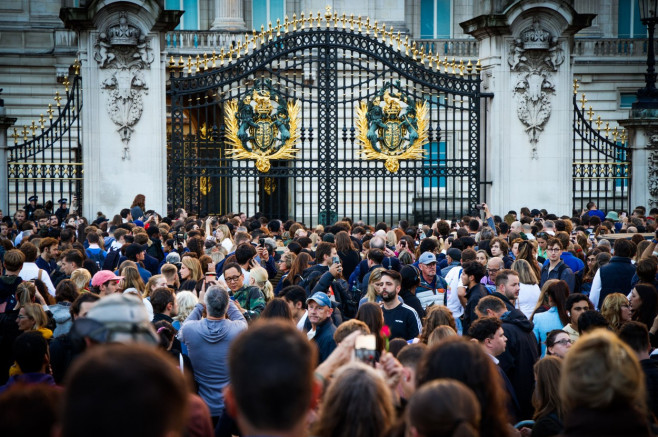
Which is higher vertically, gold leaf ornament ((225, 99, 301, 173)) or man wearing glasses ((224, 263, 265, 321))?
gold leaf ornament ((225, 99, 301, 173))

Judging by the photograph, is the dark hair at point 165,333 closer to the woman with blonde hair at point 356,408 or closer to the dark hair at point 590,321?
the woman with blonde hair at point 356,408

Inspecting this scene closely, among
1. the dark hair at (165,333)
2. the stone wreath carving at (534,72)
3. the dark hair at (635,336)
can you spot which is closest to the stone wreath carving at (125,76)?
the stone wreath carving at (534,72)

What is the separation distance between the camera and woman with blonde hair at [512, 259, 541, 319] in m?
9.83

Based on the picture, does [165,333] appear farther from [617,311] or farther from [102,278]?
[617,311]

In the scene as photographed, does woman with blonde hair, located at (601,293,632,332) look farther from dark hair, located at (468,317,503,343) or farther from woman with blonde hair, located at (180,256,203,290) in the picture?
woman with blonde hair, located at (180,256,203,290)

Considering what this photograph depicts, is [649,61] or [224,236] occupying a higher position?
[649,61]

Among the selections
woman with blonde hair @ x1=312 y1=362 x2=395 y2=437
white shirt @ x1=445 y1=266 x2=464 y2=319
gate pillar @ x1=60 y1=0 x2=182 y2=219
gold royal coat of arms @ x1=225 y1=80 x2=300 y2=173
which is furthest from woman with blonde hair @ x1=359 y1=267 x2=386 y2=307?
gold royal coat of arms @ x1=225 y1=80 x2=300 y2=173

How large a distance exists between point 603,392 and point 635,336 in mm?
2665

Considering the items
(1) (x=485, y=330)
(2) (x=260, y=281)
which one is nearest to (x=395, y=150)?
(2) (x=260, y=281)

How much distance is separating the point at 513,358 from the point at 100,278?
369 centimetres

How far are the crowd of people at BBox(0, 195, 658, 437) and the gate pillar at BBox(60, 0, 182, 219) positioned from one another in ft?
7.00

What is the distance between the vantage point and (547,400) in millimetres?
5836

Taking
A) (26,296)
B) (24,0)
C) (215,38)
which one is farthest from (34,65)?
(26,296)

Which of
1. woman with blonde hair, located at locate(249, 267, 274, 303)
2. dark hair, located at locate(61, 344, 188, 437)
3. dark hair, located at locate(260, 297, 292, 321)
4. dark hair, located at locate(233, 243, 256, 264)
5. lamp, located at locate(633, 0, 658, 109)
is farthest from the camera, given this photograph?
lamp, located at locate(633, 0, 658, 109)
